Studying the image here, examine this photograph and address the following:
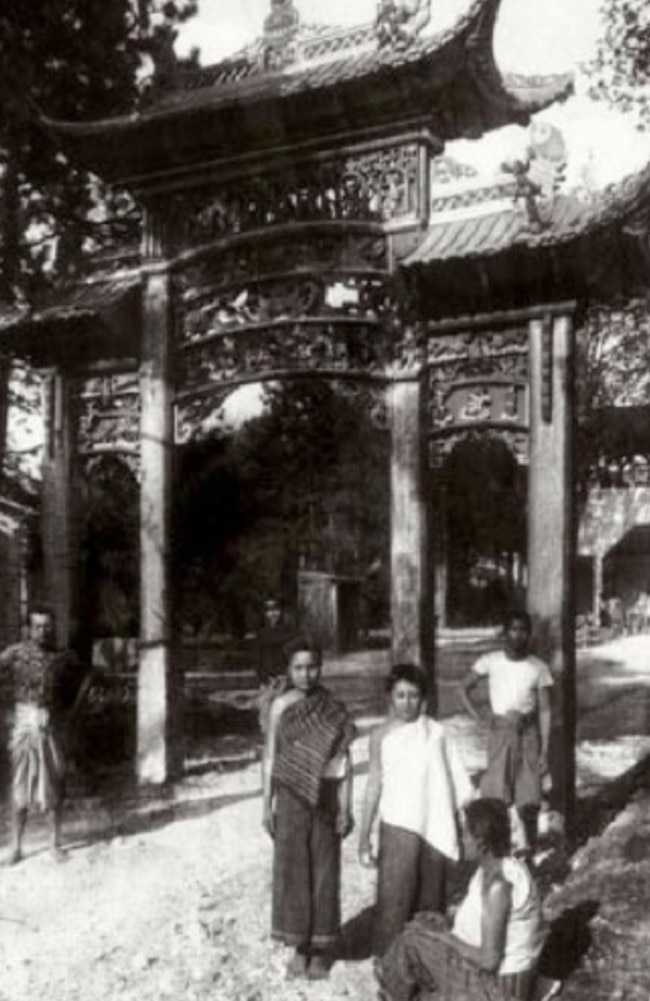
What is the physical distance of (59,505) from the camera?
1074 cm

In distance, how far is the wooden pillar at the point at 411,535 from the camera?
8.69 metres

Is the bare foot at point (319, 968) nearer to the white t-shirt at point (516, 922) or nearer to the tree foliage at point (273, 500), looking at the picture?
the white t-shirt at point (516, 922)

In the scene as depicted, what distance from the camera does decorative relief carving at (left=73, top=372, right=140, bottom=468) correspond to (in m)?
10.4

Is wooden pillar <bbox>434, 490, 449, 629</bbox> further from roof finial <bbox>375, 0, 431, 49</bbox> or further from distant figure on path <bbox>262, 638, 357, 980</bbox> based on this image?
distant figure on path <bbox>262, 638, 357, 980</bbox>

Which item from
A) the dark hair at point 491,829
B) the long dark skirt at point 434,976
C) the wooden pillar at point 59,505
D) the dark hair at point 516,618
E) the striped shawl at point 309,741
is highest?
the wooden pillar at point 59,505

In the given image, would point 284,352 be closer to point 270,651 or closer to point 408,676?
point 408,676

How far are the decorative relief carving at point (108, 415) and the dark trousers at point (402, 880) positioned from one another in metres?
5.55

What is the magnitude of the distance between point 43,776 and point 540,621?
143 inches

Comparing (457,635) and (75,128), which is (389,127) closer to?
(75,128)

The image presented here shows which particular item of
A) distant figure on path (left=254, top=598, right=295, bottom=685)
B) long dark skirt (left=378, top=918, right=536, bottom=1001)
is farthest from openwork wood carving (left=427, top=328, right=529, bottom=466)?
distant figure on path (left=254, top=598, right=295, bottom=685)

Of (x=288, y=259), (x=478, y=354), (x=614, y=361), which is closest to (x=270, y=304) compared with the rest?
(x=288, y=259)

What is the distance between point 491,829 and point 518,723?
2574mm

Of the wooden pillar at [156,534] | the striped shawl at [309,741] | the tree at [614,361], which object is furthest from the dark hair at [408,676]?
the tree at [614,361]

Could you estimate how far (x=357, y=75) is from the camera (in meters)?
8.83
